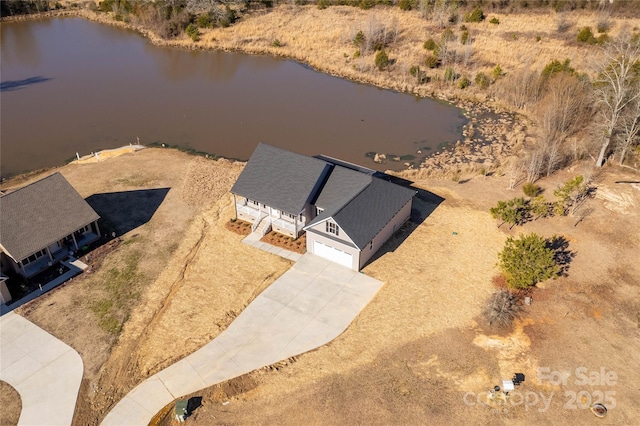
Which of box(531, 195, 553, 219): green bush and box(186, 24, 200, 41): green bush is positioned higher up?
box(186, 24, 200, 41): green bush

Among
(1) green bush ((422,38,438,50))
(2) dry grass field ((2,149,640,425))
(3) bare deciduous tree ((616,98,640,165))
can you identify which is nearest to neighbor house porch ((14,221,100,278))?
(2) dry grass field ((2,149,640,425))

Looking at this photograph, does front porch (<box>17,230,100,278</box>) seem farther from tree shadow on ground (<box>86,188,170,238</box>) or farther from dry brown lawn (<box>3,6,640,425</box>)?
dry brown lawn (<box>3,6,640,425</box>)

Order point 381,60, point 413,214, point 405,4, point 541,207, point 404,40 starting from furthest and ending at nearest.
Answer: point 405,4 < point 404,40 < point 381,60 < point 413,214 < point 541,207

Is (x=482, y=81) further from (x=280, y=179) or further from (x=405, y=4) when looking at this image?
(x=280, y=179)

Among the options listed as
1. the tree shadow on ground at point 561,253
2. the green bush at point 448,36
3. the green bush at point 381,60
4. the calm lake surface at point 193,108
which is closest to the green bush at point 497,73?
the calm lake surface at point 193,108

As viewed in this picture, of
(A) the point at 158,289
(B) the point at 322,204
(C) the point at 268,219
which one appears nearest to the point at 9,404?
(A) the point at 158,289

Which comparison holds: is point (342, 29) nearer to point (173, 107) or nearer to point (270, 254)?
point (173, 107)
